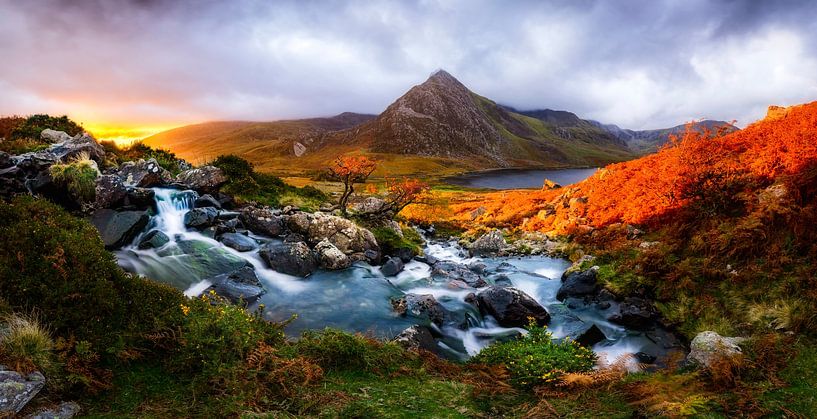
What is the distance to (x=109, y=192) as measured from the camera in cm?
1936

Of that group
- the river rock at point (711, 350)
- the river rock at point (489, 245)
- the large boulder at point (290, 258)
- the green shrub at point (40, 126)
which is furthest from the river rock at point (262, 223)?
the river rock at point (711, 350)

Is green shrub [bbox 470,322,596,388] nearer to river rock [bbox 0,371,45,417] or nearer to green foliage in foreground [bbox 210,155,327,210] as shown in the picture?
river rock [bbox 0,371,45,417]

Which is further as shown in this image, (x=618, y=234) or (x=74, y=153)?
(x=618, y=234)

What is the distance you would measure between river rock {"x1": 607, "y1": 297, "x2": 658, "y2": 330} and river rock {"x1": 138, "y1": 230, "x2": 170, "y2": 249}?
2087cm

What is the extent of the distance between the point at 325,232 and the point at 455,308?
389 inches

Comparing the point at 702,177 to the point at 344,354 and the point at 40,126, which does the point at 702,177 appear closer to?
the point at 344,354

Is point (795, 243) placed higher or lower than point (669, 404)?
higher

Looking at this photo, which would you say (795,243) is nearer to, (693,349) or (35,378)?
(693,349)

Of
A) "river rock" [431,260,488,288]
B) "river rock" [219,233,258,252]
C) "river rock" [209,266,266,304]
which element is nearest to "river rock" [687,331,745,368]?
"river rock" [431,260,488,288]

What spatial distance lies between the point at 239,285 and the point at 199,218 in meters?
7.16

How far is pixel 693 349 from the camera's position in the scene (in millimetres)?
9727

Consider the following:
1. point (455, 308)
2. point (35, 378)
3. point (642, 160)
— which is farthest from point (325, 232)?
point (642, 160)

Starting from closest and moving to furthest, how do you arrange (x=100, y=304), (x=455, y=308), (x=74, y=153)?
(x=100, y=304) → (x=455, y=308) → (x=74, y=153)

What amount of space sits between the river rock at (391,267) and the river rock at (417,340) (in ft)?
29.6
